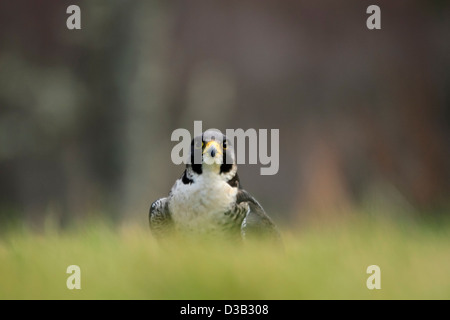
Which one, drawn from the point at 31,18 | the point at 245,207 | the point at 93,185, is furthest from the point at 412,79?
the point at 245,207

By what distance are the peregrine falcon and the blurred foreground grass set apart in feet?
3.36

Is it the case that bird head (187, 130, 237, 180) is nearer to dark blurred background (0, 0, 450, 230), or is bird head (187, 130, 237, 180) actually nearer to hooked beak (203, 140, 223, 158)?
hooked beak (203, 140, 223, 158)

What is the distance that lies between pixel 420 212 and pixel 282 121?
29.9 feet

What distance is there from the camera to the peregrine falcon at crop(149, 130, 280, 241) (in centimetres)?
513

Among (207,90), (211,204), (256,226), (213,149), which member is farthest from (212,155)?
(207,90)

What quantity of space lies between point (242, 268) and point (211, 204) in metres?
1.80

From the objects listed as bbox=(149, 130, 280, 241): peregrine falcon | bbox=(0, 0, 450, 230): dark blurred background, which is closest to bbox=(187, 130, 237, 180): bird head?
bbox=(149, 130, 280, 241): peregrine falcon

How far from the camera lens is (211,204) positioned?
5188mm

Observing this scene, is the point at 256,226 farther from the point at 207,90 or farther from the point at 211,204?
the point at 207,90

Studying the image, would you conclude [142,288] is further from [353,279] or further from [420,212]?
[420,212]

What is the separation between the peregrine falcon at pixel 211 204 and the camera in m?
5.13

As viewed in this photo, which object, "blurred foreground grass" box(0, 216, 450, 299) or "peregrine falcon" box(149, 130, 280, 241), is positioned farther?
"peregrine falcon" box(149, 130, 280, 241)

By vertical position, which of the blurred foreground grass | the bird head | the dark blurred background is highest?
the dark blurred background

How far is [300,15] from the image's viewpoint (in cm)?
1427
